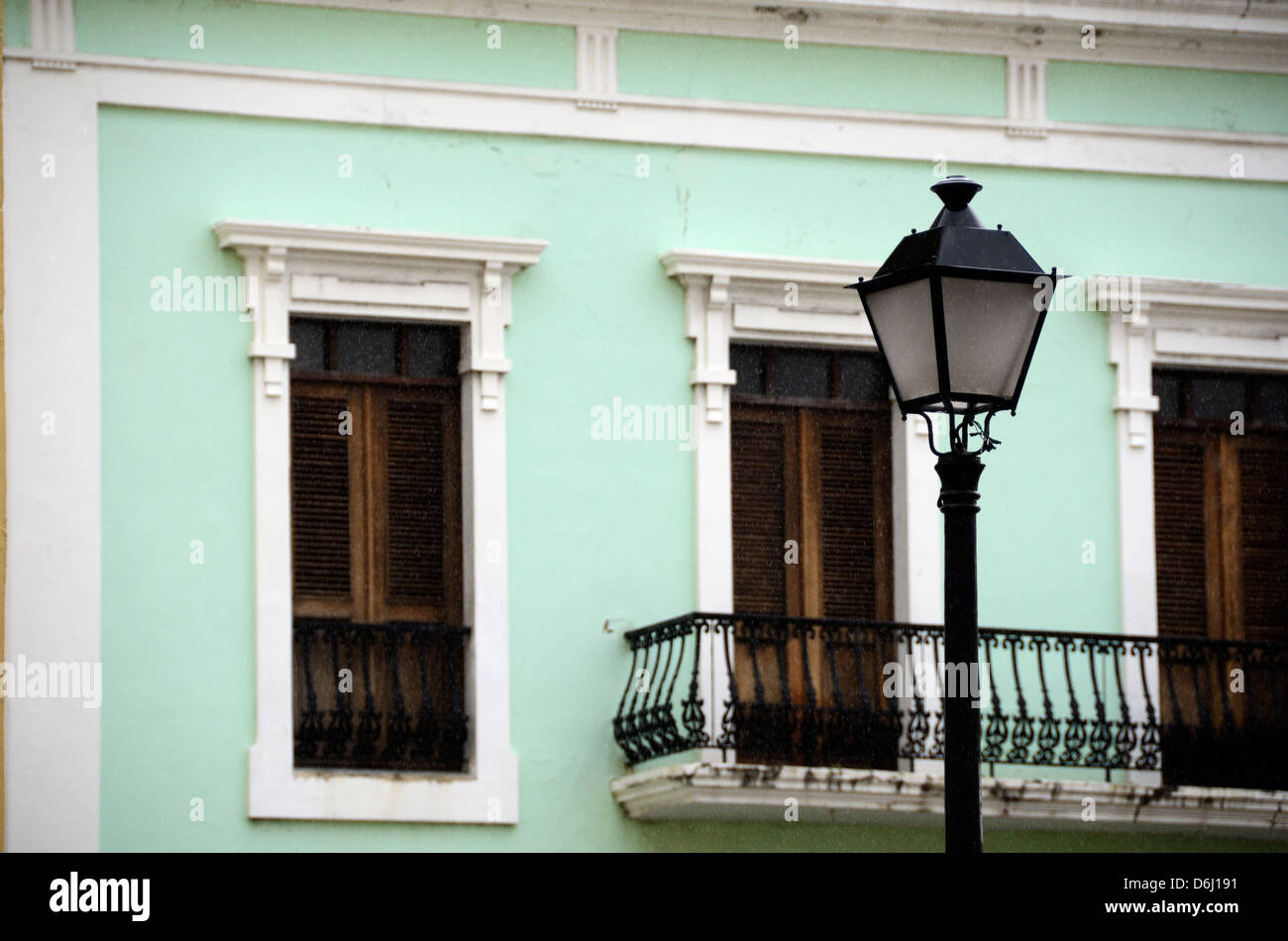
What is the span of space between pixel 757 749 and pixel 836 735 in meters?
0.48

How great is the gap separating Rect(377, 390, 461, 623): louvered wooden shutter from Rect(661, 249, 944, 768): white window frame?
144 centimetres

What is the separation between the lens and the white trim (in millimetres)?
14406

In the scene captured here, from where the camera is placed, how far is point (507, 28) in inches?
625

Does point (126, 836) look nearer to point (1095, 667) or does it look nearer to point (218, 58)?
point (218, 58)

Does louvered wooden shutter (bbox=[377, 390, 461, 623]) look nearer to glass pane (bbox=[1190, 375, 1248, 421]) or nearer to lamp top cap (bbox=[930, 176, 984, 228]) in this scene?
glass pane (bbox=[1190, 375, 1248, 421])

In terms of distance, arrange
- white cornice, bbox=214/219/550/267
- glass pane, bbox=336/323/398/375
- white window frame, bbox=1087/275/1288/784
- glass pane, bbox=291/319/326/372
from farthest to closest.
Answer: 1. white window frame, bbox=1087/275/1288/784
2. glass pane, bbox=336/323/398/375
3. glass pane, bbox=291/319/326/372
4. white cornice, bbox=214/219/550/267

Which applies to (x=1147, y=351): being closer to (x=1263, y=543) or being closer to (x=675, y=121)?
(x=1263, y=543)

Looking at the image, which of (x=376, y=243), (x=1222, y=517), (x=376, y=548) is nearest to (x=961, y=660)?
(x=376, y=548)

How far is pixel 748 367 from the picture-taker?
→ 16.3 meters

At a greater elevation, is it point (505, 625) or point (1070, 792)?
point (505, 625)

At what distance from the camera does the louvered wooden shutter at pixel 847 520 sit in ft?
53.4

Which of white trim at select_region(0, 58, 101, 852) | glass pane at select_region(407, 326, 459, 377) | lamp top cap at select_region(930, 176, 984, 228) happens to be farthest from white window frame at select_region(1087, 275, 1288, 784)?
lamp top cap at select_region(930, 176, 984, 228)
